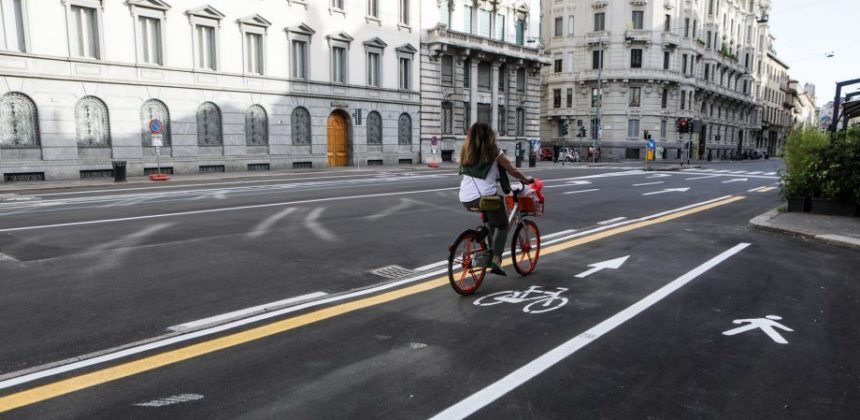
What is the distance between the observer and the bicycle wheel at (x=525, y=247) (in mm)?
6840

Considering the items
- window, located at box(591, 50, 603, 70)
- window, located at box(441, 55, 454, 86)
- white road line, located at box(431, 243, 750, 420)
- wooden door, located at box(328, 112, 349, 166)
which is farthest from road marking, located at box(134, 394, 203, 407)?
window, located at box(591, 50, 603, 70)

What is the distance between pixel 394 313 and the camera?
538 cm

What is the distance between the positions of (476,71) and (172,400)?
1551 inches

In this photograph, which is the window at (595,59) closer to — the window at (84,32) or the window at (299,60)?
the window at (299,60)

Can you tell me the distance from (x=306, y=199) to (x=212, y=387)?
11.5 m

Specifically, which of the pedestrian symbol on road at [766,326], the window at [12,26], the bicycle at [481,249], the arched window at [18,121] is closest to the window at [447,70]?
the window at [12,26]

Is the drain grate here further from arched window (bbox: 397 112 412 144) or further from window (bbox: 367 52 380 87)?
arched window (bbox: 397 112 412 144)

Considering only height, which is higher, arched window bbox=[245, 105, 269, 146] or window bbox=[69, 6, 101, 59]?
window bbox=[69, 6, 101, 59]

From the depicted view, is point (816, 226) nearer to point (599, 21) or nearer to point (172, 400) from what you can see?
point (172, 400)

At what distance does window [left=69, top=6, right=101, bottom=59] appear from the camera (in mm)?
23031

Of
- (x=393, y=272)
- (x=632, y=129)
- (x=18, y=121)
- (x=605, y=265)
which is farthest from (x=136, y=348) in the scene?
(x=632, y=129)

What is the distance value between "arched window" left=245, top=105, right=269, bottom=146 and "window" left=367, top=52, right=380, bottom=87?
7446mm

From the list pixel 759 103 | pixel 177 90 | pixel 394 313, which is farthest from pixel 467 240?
pixel 759 103

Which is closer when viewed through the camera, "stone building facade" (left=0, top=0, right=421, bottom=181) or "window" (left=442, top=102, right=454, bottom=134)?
"stone building facade" (left=0, top=0, right=421, bottom=181)
